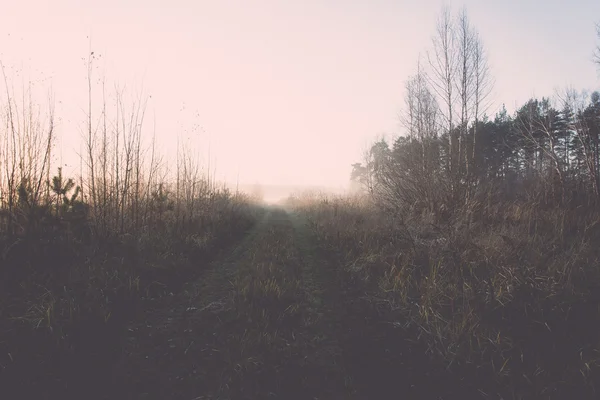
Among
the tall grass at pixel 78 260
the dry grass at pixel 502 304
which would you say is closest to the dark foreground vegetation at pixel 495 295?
the dry grass at pixel 502 304

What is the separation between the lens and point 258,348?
8.09 ft

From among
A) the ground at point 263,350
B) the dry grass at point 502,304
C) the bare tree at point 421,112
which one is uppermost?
the bare tree at point 421,112

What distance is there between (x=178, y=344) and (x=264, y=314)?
3.02 feet

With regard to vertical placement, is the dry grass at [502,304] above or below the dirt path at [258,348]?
above

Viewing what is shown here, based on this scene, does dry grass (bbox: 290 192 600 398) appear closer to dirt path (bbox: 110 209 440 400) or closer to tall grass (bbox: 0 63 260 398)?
dirt path (bbox: 110 209 440 400)

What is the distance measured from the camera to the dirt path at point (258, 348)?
204cm

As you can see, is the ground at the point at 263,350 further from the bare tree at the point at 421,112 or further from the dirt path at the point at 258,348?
the bare tree at the point at 421,112

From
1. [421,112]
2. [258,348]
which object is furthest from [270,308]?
[421,112]

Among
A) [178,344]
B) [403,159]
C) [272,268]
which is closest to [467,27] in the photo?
[403,159]

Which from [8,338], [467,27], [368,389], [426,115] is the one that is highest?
[467,27]

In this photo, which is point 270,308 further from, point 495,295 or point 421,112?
point 421,112

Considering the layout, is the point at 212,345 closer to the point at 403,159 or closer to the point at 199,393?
the point at 199,393

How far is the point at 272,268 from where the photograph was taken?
4.63m

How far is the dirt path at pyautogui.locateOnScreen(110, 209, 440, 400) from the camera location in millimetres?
2045
